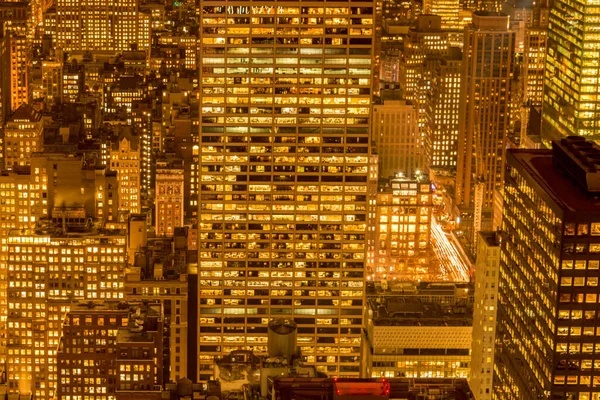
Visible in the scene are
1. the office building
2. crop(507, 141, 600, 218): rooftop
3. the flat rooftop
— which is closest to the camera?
the flat rooftop

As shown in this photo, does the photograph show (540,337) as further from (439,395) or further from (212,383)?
(212,383)

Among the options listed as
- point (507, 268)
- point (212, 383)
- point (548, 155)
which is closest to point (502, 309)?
point (507, 268)

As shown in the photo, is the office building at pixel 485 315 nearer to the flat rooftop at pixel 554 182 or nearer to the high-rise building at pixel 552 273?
the high-rise building at pixel 552 273

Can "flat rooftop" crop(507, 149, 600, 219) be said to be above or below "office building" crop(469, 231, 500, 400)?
above

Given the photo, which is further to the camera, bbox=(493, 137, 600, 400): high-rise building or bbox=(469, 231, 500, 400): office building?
Answer: bbox=(469, 231, 500, 400): office building

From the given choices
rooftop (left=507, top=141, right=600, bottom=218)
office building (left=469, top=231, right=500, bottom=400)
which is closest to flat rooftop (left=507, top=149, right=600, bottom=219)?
rooftop (left=507, top=141, right=600, bottom=218)

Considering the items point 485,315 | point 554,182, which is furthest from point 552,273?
point 485,315

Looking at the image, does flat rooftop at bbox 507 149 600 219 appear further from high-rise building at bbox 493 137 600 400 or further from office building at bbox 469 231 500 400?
office building at bbox 469 231 500 400
